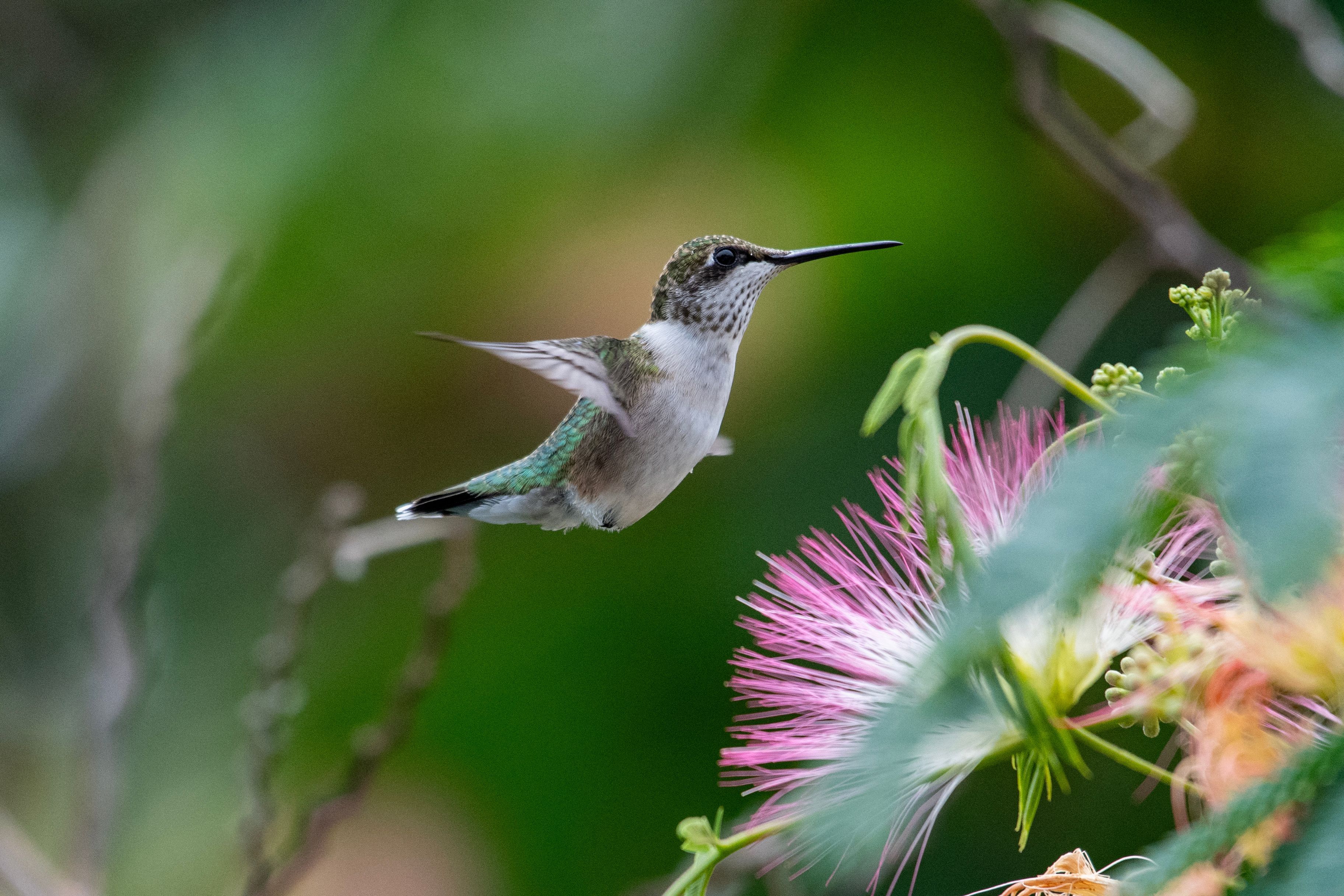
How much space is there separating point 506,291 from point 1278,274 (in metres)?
2.34

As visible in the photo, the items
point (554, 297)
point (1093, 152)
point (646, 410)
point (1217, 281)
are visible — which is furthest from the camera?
point (554, 297)

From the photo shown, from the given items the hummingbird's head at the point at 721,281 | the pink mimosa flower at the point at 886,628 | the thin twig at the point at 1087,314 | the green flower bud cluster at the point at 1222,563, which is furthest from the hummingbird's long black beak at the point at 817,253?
the thin twig at the point at 1087,314

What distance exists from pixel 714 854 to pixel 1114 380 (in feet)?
1.27

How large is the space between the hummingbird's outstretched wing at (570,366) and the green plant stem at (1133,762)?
437 millimetres

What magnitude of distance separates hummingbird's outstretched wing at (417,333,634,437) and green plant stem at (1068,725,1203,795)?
437 mm

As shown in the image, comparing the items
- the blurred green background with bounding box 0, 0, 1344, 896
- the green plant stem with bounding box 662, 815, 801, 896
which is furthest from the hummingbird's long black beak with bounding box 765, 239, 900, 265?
the blurred green background with bounding box 0, 0, 1344, 896

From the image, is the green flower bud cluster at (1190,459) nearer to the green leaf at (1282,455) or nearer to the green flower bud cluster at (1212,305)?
the green leaf at (1282,455)

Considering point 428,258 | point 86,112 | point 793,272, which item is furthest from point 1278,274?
point 86,112

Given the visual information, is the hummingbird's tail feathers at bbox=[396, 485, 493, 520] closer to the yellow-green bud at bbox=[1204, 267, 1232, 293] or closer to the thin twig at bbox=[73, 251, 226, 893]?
the thin twig at bbox=[73, 251, 226, 893]

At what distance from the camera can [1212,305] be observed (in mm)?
690

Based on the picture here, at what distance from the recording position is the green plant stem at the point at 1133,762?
2.22 ft

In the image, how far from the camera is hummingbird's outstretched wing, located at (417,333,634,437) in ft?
3.05

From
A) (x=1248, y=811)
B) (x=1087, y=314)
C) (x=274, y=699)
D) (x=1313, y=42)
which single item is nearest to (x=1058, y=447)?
(x=1248, y=811)

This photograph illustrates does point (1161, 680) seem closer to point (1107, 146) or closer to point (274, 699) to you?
point (274, 699)
